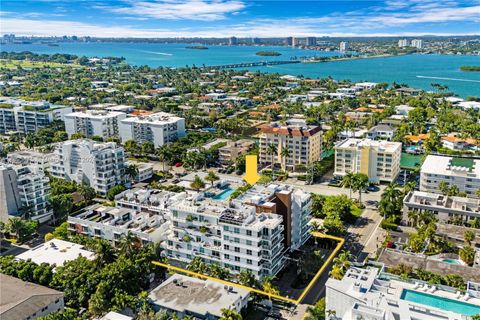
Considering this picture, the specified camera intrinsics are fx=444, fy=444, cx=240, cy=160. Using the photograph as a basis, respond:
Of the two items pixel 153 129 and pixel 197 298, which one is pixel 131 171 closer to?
pixel 153 129

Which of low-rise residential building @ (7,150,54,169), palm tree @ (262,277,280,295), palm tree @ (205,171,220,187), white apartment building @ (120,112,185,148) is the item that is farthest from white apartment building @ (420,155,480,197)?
low-rise residential building @ (7,150,54,169)

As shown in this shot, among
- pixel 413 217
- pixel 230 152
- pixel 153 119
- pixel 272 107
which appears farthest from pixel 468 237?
pixel 272 107

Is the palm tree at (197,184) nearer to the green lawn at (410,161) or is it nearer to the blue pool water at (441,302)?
the green lawn at (410,161)

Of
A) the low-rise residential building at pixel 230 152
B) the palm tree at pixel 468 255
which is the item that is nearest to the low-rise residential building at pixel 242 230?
the palm tree at pixel 468 255

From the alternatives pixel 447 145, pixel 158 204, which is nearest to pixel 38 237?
pixel 158 204

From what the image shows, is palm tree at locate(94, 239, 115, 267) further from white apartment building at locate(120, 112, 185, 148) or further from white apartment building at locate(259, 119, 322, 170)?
white apartment building at locate(120, 112, 185, 148)

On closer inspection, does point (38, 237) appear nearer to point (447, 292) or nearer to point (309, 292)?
point (309, 292)
